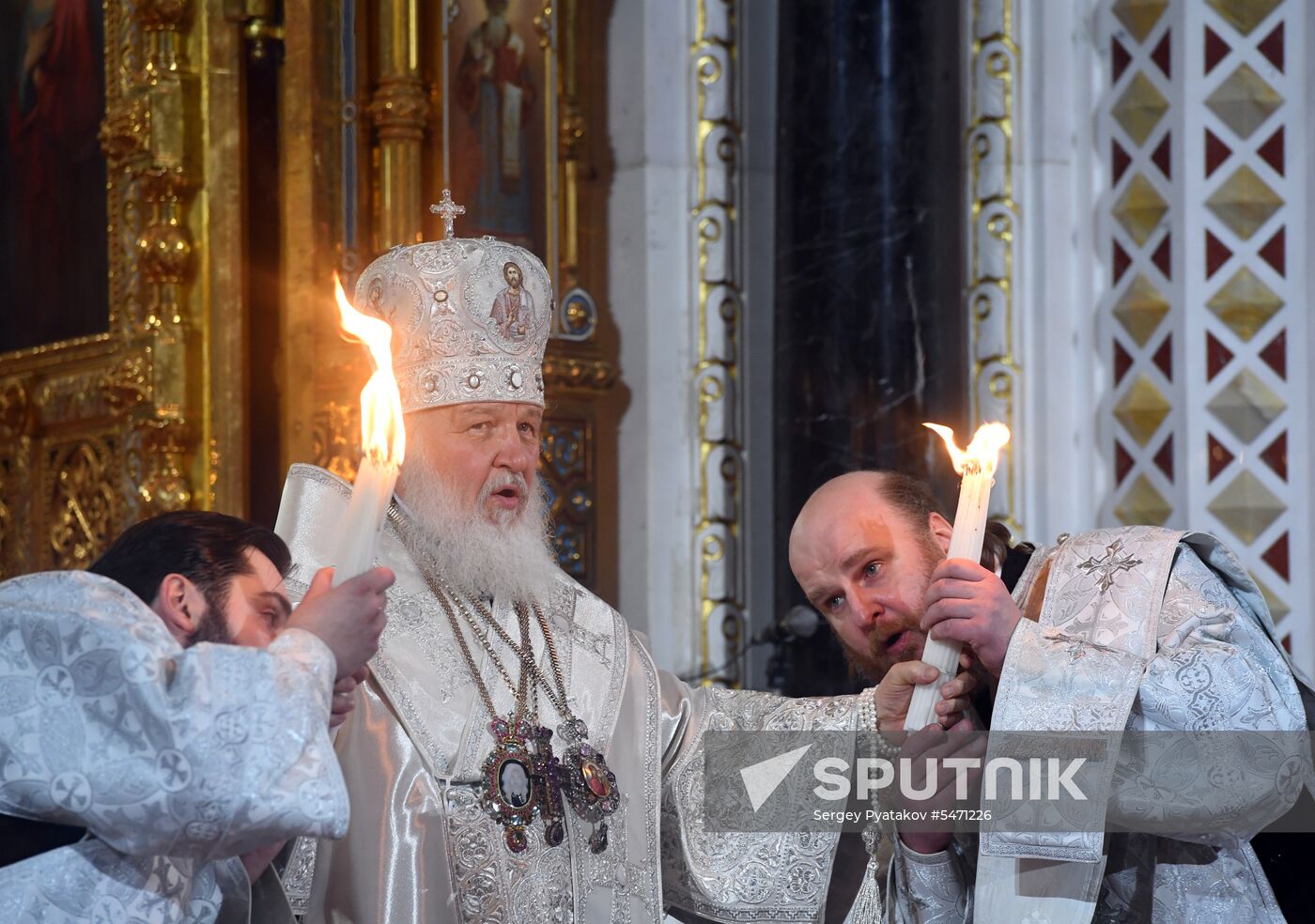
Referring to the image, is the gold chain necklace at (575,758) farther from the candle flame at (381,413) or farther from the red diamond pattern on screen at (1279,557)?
the red diamond pattern on screen at (1279,557)

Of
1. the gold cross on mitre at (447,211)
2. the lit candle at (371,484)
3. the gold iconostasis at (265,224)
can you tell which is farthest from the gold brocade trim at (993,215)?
the lit candle at (371,484)

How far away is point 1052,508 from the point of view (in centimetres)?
634

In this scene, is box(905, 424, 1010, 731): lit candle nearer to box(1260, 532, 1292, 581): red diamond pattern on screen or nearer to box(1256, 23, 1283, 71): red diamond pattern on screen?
box(1260, 532, 1292, 581): red diamond pattern on screen

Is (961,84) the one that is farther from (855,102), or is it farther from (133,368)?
(133,368)

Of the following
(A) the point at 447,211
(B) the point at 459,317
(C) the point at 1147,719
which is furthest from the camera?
(A) the point at 447,211

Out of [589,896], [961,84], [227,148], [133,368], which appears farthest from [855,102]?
[589,896]

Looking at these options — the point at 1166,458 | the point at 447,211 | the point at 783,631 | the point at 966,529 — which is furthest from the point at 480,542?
the point at 1166,458

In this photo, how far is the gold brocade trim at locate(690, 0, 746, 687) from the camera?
662 centimetres

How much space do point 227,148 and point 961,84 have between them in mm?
2587

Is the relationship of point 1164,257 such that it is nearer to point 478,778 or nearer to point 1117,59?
point 1117,59

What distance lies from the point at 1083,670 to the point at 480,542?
134cm

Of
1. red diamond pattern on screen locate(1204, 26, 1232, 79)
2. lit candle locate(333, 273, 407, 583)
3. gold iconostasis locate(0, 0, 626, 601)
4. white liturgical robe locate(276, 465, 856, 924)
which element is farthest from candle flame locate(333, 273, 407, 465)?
red diamond pattern on screen locate(1204, 26, 1232, 79)

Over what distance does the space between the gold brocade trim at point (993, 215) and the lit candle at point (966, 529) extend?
332 cm

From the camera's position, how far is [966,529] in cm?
305
